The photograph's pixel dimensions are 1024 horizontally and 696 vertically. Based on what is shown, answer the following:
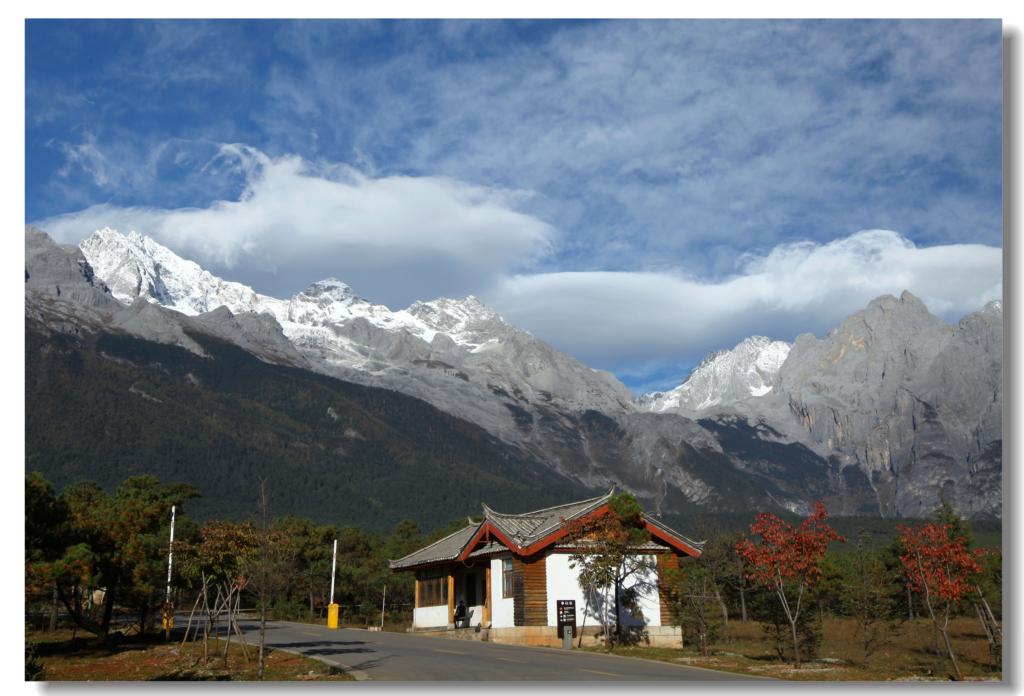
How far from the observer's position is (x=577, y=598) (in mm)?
38219

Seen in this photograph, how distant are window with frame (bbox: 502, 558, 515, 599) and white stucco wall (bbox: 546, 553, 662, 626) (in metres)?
1.71

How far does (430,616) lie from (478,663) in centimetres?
2323

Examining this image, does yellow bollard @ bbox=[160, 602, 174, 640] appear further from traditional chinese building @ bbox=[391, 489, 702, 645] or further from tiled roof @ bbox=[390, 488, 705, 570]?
tiled roof @ bbox=[390, 488, 705, 570]

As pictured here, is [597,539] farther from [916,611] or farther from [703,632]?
[916,611]

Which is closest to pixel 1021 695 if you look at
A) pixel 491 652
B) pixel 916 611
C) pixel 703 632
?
pixel 703 632

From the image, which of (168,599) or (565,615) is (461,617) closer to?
(565,615)

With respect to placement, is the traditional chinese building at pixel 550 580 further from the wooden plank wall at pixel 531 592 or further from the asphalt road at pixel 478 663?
the asphalt road at pixel 478 663

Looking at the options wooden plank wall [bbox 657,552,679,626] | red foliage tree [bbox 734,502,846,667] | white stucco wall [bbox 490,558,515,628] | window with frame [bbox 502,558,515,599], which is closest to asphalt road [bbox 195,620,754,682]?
white stucco wall [bbox 490,558,515,628]

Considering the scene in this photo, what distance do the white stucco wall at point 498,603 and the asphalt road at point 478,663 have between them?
6.35 feet

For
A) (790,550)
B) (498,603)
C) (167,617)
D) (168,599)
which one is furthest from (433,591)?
(790,550)
